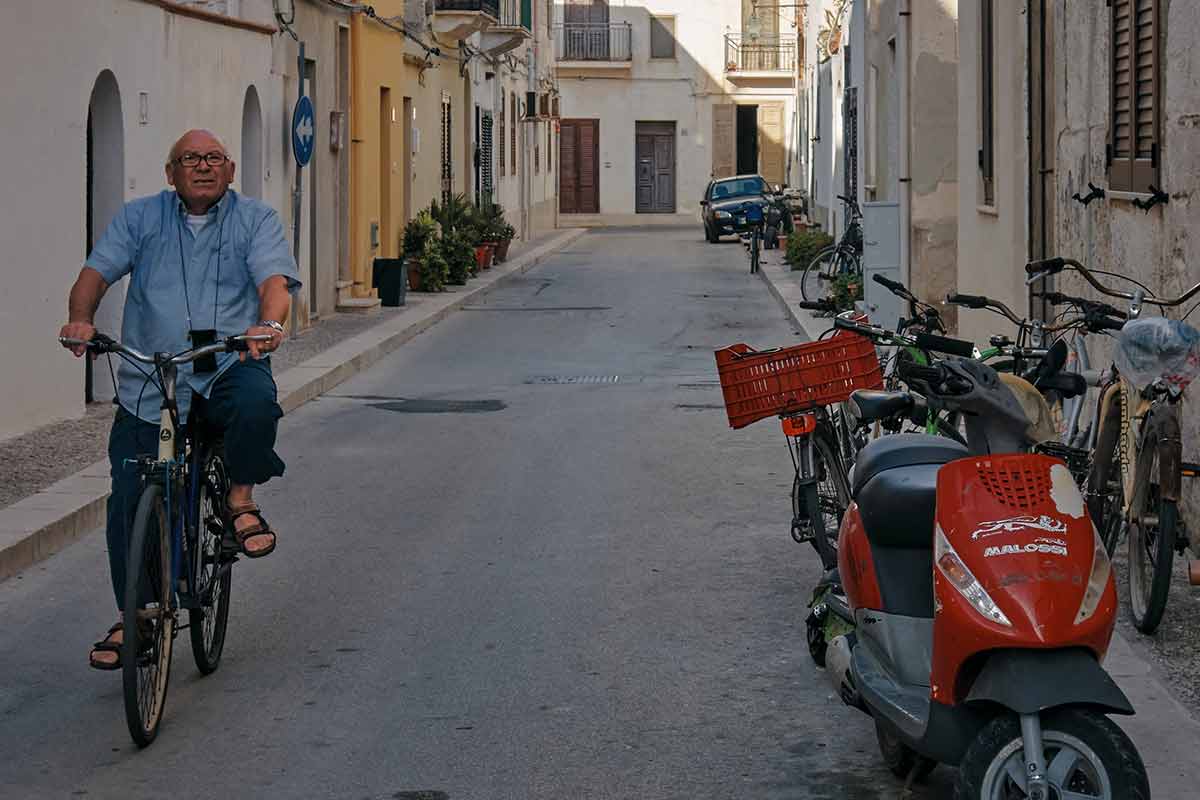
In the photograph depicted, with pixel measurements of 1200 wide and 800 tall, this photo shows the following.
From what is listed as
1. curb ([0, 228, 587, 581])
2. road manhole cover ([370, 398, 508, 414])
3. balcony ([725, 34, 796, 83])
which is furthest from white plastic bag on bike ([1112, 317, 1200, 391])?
balcony ([725, 34, 796, 83])

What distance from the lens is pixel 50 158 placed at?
12367 mm

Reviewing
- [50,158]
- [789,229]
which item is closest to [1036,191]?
[50,158]

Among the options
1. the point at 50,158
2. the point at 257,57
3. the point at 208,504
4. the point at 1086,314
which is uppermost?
the point at 257,57

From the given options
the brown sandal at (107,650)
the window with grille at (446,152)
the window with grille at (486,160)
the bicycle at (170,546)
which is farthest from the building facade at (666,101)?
the brown sandal at (107,650)

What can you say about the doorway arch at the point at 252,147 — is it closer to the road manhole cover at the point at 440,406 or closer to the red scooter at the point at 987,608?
the road manhole cover at the point at 440,406

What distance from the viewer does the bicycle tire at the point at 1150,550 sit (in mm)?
6625

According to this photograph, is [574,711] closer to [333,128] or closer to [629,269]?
[333,128]

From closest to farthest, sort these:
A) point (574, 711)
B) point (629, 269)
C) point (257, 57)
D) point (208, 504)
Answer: point (574, 711) → point (208, 504) → point (257, 57) → point (629, 269)

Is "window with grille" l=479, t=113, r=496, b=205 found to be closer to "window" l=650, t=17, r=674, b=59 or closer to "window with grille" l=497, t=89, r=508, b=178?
"window with grille" l=497, t=89, r=508, b=178

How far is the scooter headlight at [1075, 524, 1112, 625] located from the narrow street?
1.05 m

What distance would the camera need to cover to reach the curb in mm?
8484

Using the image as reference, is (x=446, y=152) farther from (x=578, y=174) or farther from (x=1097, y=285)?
(x=578, y=174)

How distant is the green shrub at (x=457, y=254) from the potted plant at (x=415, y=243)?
1.38ft

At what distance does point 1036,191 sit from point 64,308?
Answer: 6.35 metres
